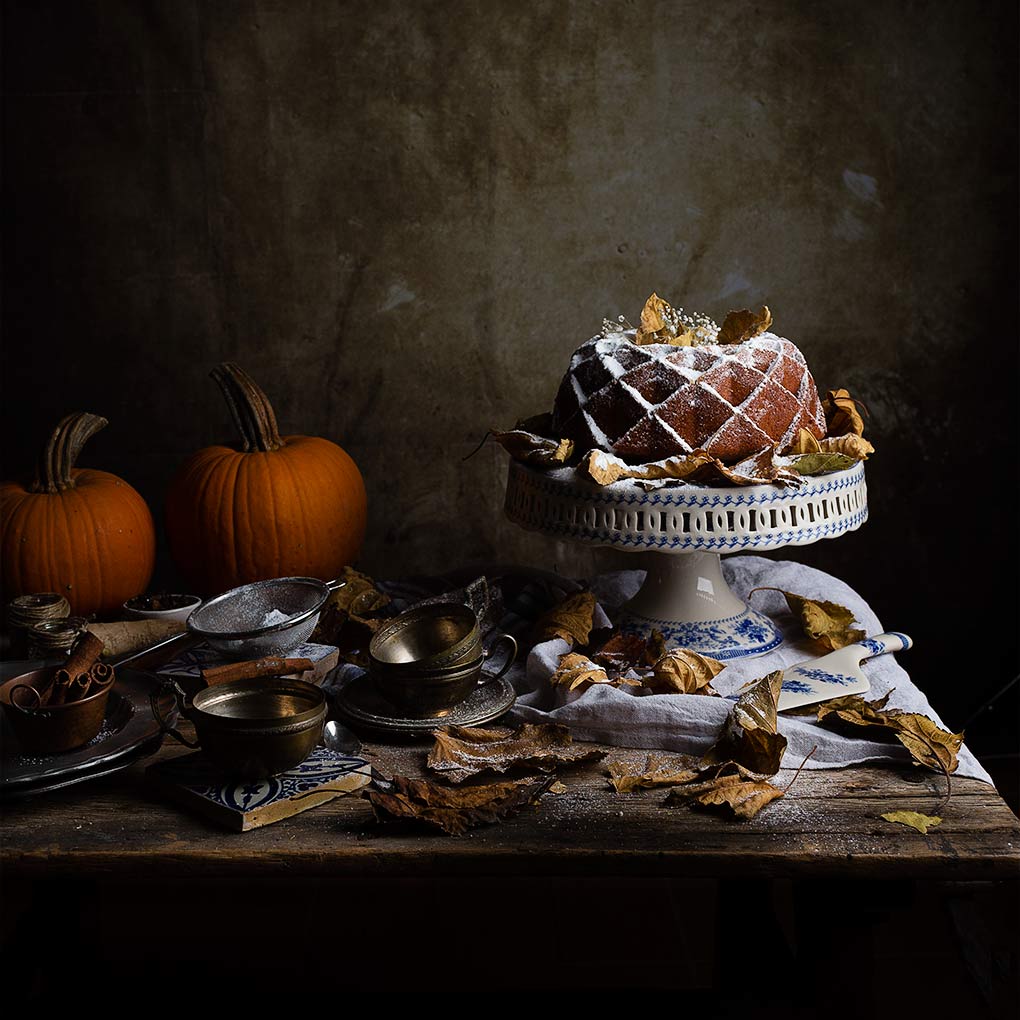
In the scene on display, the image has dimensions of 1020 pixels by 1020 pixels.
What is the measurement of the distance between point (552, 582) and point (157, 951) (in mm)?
1210

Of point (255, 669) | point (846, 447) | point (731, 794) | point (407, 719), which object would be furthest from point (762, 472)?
point (255, 669)

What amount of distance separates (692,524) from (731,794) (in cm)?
43

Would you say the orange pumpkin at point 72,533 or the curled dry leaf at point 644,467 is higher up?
the curled dry leaf at point 644,467

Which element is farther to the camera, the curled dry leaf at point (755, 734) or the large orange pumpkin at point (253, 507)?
the large orange pumpkin at point (253, 507)

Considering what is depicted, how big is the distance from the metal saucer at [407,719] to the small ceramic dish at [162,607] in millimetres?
420

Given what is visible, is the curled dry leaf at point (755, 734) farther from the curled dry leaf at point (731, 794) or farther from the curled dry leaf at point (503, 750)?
the curled dry leaf at point (503, 750)

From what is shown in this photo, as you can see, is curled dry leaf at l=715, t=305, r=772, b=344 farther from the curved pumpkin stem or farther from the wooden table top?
the curved pumpkin stem

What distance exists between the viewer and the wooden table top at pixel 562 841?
136cm

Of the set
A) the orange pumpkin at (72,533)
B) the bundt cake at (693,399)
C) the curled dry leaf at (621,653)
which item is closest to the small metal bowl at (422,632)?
the curled dry leaf at (621,653)

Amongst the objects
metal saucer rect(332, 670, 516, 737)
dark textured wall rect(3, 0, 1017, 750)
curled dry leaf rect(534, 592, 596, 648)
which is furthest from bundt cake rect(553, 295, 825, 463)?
dark textured wall rect(3, 0, 1017, 750)

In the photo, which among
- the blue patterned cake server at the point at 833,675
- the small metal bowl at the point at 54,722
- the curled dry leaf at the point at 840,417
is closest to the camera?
the small metal bowl at the point at 54,722

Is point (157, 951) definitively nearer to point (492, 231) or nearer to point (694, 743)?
point (694, 743)

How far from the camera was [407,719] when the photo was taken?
1662 millimetres

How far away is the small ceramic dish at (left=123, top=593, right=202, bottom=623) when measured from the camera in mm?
2059
